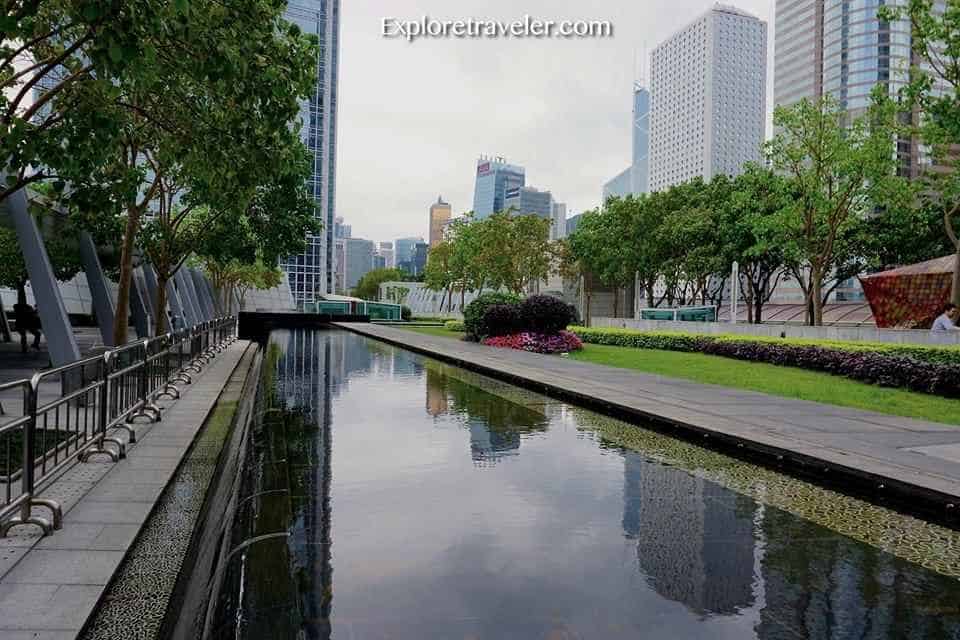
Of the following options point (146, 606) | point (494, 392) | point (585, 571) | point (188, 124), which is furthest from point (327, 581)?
point (494, 392)

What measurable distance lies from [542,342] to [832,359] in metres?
11.7

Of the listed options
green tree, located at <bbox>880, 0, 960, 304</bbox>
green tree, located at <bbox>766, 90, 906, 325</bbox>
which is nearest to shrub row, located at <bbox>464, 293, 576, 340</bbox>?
green tree, located at <bbox>766, 90, 906, 325</bbox>

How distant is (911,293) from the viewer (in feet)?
96.2

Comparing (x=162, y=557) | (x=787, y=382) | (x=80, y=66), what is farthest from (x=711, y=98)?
(x=162, y=557)

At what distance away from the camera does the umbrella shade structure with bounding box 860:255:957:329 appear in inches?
1113

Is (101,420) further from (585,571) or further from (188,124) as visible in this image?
(585,571)

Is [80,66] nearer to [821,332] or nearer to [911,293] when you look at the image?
[821,332]

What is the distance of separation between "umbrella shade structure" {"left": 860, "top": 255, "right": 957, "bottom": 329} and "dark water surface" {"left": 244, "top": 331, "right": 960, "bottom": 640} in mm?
23970

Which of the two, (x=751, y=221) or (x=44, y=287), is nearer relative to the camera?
(x=44, y=287)

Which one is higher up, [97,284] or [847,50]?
[847,50]

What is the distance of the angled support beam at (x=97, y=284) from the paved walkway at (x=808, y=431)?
11.0 meters

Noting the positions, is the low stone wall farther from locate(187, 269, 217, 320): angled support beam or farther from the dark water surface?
locate(187, 269, 217, 320): angled support beam

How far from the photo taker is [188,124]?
8742 mm

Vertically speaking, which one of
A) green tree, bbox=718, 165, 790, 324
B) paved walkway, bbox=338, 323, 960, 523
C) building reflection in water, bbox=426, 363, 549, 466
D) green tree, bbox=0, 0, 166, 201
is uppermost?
green tree, bbox=718, 165, 790, 324
